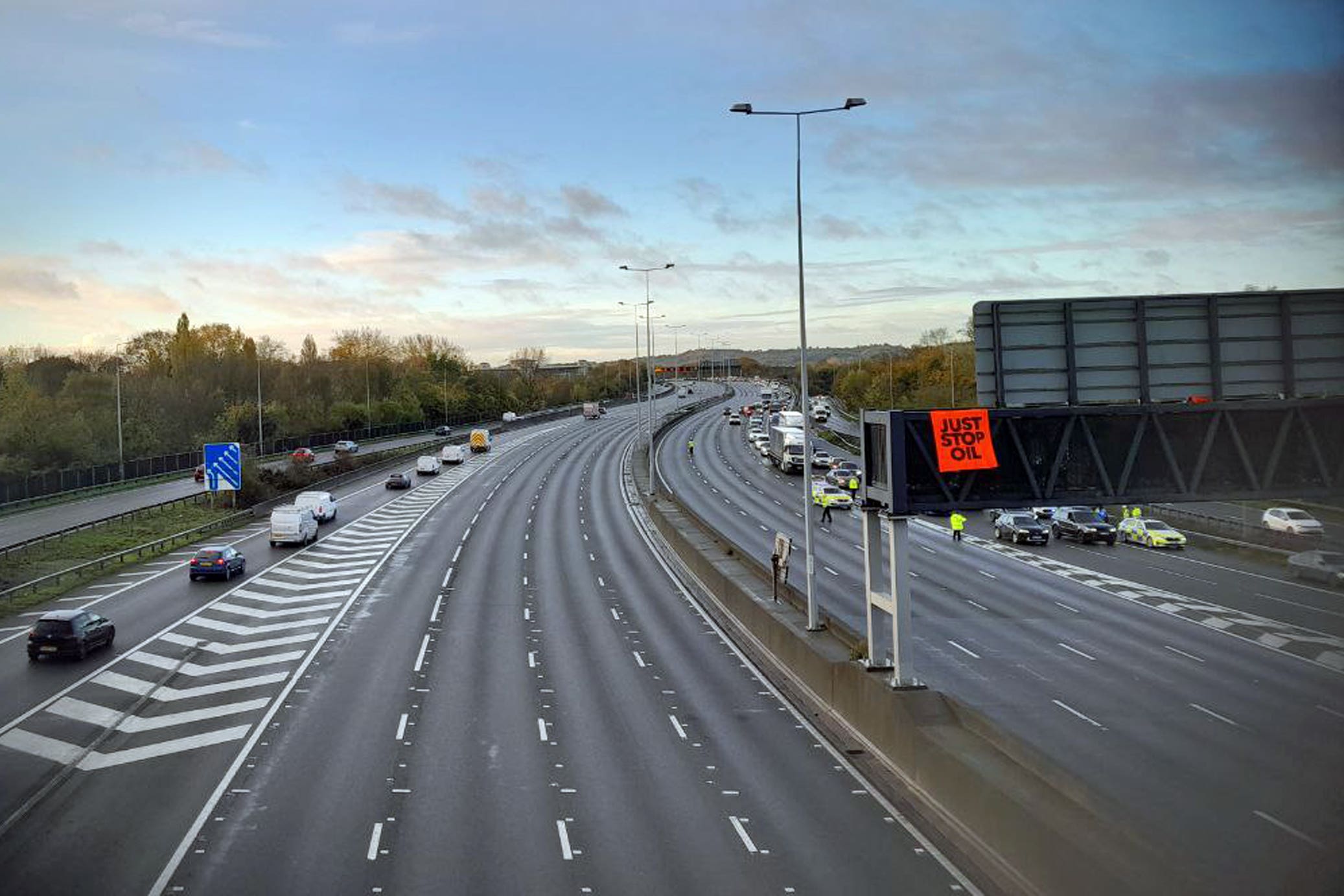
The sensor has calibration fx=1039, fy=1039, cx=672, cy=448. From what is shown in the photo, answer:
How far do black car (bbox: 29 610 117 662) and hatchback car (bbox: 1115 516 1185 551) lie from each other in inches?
1768

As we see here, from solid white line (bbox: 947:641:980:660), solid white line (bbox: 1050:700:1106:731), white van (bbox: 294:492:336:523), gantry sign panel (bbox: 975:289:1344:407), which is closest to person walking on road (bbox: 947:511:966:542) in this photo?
solid white line (bbox: 947:641:980:660)

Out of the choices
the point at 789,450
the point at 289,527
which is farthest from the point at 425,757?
the point at 789,450

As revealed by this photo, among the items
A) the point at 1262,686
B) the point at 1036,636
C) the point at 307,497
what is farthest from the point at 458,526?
the point at 1262,686

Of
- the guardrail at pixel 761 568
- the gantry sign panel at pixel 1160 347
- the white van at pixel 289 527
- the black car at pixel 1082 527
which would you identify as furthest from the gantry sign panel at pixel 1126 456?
the white van at pixel 289 527

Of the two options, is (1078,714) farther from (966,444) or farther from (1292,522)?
(1292,522)

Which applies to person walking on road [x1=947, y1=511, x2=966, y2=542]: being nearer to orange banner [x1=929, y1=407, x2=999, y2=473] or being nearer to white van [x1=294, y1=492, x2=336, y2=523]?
orange banner [x1=929, y1=407, x2=999, y2=473]

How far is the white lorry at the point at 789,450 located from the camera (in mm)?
80325

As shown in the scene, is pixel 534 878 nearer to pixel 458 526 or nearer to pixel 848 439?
pixel 458 526

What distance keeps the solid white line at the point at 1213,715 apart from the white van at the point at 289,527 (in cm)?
3838

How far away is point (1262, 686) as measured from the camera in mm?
26219

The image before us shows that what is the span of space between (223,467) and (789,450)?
4123 cm

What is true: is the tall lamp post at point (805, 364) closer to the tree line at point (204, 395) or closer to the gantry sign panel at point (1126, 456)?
the gantry sign panel at point (1126, 456)

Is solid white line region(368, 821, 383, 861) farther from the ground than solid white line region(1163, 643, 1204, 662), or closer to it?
farther from the ground

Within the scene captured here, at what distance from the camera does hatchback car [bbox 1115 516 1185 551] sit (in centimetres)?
4981
